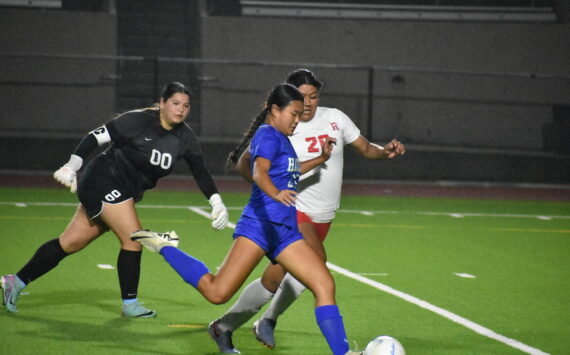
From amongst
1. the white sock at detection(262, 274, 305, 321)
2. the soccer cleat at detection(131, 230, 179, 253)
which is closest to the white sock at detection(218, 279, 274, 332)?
the white sock at detection(262, 274, 305, 321)

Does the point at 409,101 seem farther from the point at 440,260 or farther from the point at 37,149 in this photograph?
the point at 440,260

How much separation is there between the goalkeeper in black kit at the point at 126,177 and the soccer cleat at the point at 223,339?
1025 mm

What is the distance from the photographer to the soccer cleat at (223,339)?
6.59 meters

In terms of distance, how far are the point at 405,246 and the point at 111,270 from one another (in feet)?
13.1

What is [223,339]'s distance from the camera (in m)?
6.61

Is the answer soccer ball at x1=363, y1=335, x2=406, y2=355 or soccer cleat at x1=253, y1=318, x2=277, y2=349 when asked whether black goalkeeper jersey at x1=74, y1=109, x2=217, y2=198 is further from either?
soccer ball at x1=363, y1=335, x2=406, y2=355

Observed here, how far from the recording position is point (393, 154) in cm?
724

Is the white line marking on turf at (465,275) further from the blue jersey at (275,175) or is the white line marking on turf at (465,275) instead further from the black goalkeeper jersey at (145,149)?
the blue jersey at (275,175)

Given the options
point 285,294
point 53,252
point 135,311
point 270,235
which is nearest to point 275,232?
point 270,235

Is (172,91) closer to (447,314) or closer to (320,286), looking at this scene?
(320,286)

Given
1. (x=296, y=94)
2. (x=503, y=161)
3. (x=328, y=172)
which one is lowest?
(x=503, y=161)

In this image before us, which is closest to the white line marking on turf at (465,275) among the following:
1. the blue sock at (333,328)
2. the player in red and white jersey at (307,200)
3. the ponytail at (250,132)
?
the player in red and white jersey at (307,200)

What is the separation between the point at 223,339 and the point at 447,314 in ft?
7.58

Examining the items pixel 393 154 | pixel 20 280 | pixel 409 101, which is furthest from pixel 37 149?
pixel 393 154
